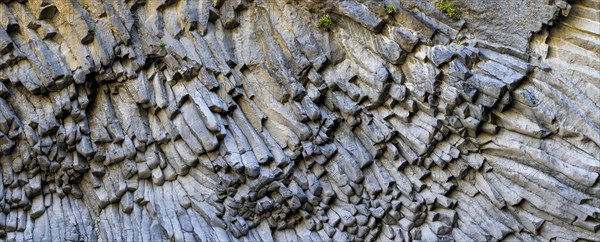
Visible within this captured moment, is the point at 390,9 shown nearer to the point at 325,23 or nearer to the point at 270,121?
the point at 325,23

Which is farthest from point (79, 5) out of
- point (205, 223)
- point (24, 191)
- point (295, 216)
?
point (295, 216)

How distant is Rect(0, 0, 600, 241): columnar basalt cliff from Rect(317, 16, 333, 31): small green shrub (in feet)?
0.08

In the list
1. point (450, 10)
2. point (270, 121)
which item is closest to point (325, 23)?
point (270, 121)

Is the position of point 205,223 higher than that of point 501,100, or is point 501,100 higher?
point 501,100

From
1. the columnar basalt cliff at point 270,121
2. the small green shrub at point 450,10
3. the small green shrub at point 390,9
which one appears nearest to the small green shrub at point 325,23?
the columnar basalt cliff at point 270,121

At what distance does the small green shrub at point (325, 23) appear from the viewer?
8.45m

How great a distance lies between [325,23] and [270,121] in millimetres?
1360

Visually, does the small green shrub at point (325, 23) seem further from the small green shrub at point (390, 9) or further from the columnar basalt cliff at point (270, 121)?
the small green shrub at point (390, 9)

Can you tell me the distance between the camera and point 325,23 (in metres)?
8.45

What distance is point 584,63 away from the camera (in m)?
7.87

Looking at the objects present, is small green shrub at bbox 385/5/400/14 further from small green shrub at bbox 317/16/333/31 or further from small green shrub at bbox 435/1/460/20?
small green shrub at bbox 317/16/333/31

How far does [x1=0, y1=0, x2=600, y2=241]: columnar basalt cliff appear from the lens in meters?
8.09

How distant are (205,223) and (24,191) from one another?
2.19 m

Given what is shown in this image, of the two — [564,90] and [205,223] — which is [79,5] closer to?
[205,223]
